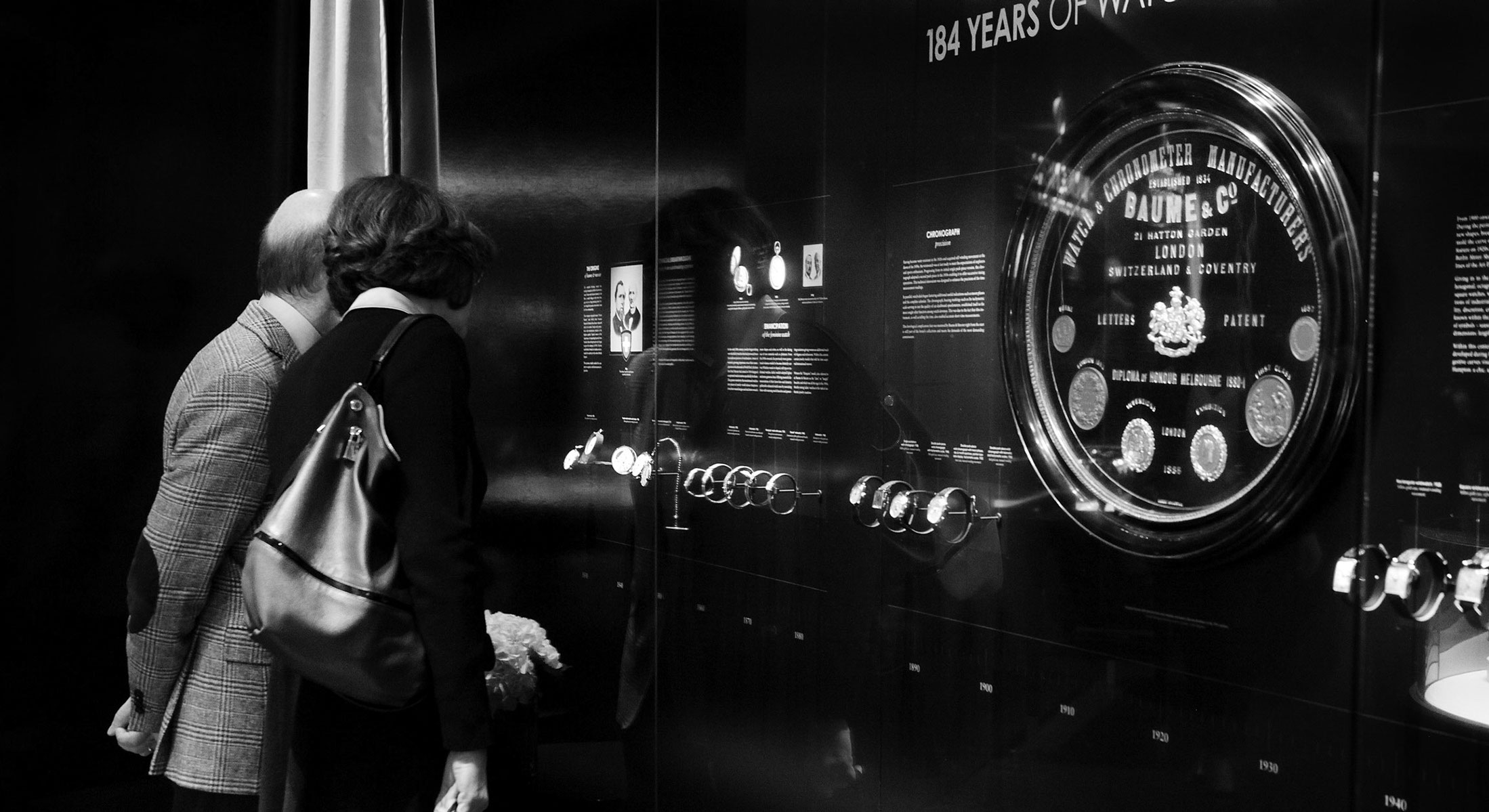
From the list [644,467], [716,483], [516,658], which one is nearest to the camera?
[716,483]

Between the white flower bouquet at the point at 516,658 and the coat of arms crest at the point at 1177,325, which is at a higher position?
the coat of arms crest at the point at 1177,325

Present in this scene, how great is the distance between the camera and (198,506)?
2.29 metres

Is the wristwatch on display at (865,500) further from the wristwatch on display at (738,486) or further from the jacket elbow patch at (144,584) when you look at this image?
the jacket elbow patch at (144,584)

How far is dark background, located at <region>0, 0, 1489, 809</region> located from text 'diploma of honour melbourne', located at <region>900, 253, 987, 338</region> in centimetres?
5

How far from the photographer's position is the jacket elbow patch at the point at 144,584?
2.30m

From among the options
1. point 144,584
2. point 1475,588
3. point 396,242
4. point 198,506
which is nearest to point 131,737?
point 144,584

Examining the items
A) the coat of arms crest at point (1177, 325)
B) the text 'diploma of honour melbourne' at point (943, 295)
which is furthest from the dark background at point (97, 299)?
the coat of arms crest at point (1177, 325)

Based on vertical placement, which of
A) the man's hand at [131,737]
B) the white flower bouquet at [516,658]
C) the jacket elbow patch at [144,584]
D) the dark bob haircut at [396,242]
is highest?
the dark bob haircut at [396,242]

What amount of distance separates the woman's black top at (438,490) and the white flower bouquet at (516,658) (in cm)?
188

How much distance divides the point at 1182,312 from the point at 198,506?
5.76 ft

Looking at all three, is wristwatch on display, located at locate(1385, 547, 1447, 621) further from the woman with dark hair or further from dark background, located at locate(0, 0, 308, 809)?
dark background, located at locate(0, 0, 308, 809)

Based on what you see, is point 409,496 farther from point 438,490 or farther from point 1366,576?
point 1366,576

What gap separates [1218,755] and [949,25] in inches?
60.0

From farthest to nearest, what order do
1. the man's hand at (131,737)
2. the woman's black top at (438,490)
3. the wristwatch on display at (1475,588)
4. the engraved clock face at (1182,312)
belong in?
the man's hand at (131,737), the engraved clock face at (1182,312), the woman's black top at (438,490), the wristwatch on display at (1475,588)
